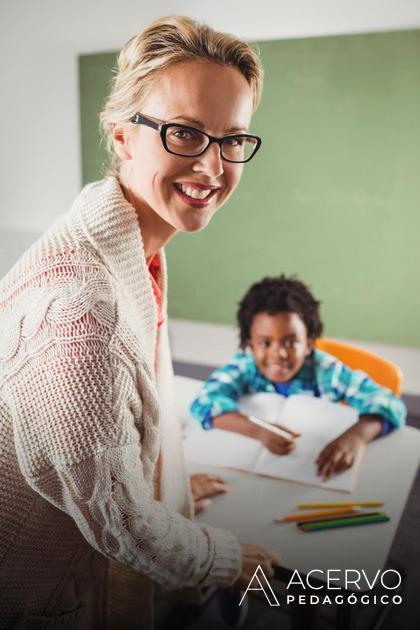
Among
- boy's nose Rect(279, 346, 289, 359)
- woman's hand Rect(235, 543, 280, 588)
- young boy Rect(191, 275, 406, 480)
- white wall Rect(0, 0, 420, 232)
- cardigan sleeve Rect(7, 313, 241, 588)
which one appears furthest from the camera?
white wall Rect(0, 0, 420, 232)

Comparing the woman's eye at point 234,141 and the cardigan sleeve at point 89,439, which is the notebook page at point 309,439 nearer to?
the cardigan sleeve at point 89,439

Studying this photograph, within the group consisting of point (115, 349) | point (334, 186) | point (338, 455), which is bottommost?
point (338, 455)

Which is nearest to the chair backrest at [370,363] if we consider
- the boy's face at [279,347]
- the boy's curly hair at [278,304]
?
the boy's curly hair at [278,304]

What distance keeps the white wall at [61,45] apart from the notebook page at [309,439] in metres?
2.10

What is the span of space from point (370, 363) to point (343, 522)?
35.7 inches

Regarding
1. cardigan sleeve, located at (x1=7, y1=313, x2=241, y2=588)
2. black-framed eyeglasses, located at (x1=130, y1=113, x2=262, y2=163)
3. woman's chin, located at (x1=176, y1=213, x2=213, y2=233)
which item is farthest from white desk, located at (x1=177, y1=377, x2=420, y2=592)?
black-framed eyeglasses, located at (x1=130, y1=113, x2=262, y2=163)

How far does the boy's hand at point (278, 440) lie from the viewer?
1221 millimetres

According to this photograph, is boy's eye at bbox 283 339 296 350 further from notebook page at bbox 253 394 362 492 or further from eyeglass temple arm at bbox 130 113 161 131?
eyeglass temple arm at bbox 130 113 161 131

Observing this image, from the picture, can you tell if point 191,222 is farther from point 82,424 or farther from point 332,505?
point 332,505

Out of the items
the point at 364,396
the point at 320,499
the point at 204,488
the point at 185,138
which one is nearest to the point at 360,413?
the point at 364,396

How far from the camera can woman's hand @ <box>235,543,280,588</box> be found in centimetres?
88

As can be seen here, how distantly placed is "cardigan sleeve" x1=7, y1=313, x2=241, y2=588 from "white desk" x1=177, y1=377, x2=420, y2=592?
29 centimetres

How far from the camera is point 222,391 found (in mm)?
1483

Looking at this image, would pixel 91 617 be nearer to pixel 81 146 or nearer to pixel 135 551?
pixel 135 551
